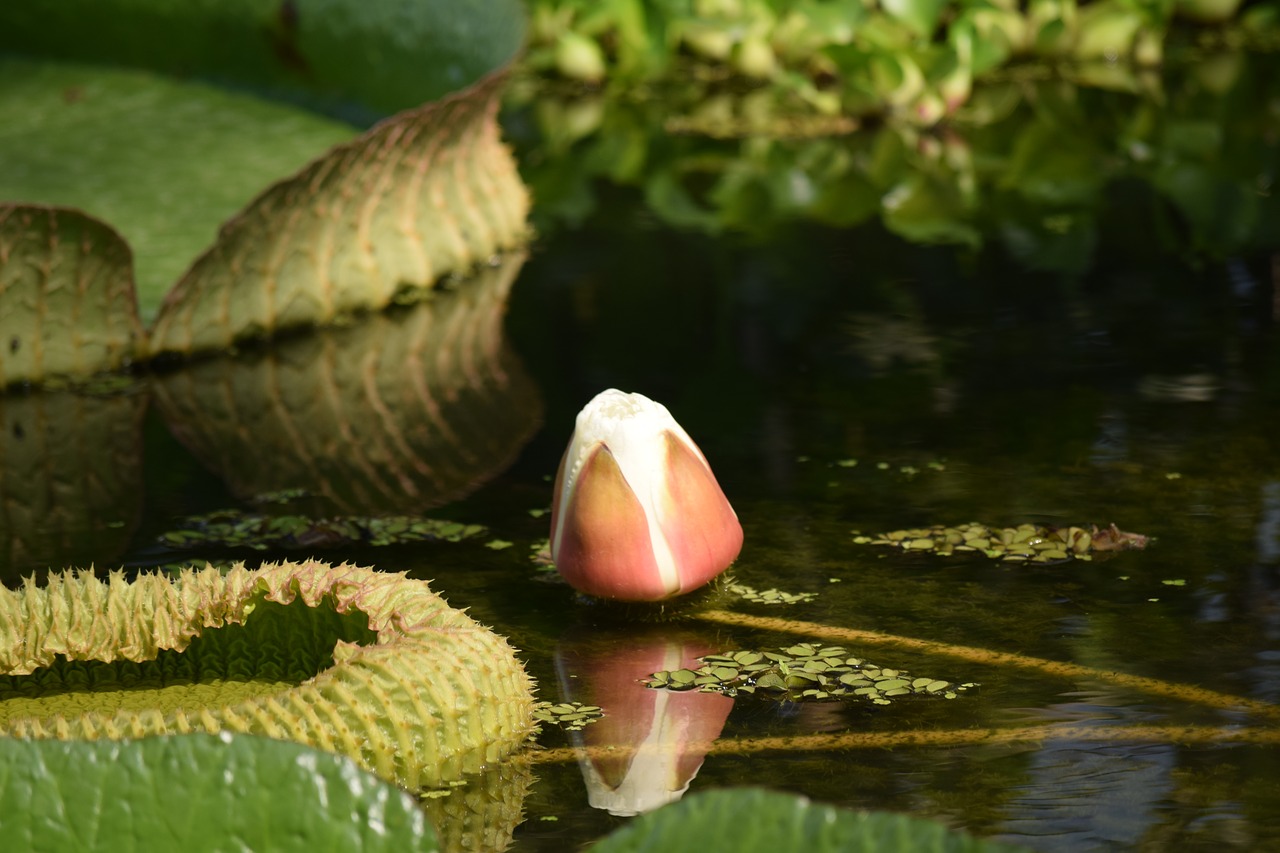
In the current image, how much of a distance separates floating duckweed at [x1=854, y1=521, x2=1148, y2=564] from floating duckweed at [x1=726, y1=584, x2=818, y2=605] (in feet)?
0.53

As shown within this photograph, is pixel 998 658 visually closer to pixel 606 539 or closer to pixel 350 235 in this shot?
pixel 606 539

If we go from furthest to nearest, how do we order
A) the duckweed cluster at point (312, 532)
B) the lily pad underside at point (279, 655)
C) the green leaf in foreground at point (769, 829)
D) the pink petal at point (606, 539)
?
1. the duckweed cluster at point (312, 532)
2. the pink petal at point (606, 539)
3. the lily pad underside at point (279, 655)
4. the green leaf in foreground at point (769, 829)

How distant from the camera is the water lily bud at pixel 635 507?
56.9 inches

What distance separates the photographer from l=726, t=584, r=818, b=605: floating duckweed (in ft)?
5.10

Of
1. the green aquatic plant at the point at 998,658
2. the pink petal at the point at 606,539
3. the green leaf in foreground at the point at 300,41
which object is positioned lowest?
the green aquatic plant at the point at 998,658

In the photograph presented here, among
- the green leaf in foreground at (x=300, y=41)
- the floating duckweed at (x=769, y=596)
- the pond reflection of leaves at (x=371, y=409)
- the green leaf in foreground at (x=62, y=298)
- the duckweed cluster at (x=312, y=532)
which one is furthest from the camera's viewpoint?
the green leaf in foreground at (x=300, y=41)

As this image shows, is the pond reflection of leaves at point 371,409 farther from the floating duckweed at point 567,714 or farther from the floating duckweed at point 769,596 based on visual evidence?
the floating duckweed at point 567,714

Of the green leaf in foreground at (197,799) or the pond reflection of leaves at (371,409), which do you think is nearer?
the green leaf in foreground at (197,799)

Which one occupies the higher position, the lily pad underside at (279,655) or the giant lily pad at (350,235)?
the giant lily pad at (350,235)

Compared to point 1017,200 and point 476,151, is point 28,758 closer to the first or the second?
point 476,151

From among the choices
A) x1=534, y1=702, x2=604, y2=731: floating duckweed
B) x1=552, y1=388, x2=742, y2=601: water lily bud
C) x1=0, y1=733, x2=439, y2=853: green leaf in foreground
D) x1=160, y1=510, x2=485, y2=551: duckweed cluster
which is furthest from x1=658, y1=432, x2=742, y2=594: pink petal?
x1=0, y1=733, x2=439, y2=853: green leaf in foreground

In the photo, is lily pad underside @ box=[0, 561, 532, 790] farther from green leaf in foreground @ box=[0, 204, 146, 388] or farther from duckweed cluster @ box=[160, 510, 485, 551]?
green leaf in foreground @ box=[0, 204, 146, 388]

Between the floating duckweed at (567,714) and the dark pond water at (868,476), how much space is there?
1 cm

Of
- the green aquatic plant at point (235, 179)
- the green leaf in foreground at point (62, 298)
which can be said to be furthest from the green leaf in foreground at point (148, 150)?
the green leaf in foreground at point (62, 298)
